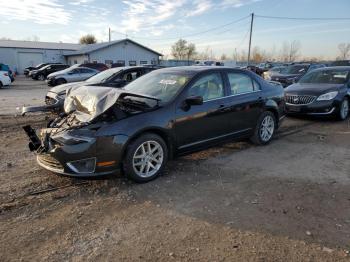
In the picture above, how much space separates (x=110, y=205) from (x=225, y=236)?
151cm

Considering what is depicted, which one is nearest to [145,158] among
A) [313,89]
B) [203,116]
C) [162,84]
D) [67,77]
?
[203,116]

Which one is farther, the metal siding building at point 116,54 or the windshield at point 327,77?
the metal siding building at point 116,54

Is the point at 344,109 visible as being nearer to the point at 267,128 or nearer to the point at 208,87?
the point at 267,128

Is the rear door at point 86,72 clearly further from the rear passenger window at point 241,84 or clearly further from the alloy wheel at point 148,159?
the alloy wheel at point 148,159

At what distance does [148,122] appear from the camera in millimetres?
4684

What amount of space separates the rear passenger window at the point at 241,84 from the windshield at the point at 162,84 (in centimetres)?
99

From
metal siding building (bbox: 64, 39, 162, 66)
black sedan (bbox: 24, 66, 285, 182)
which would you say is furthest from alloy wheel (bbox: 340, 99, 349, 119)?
metal siding building (bbox: 64, 39, 162, 66)

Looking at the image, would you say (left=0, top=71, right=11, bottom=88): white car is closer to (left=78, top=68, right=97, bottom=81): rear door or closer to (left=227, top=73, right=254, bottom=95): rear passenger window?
(left=78, top=68, right=97, bottom=81): rear door

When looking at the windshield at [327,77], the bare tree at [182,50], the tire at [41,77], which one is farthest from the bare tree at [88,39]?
the windshield at [327,77]

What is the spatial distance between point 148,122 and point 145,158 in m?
0.53

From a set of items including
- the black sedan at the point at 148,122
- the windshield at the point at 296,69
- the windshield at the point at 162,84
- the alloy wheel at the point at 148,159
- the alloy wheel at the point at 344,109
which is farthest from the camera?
the windshield at the point at 296,69

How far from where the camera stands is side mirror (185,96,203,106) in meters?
5.04

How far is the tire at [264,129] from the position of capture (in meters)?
6.75

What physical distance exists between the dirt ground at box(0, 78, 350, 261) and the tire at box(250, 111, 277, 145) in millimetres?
799
